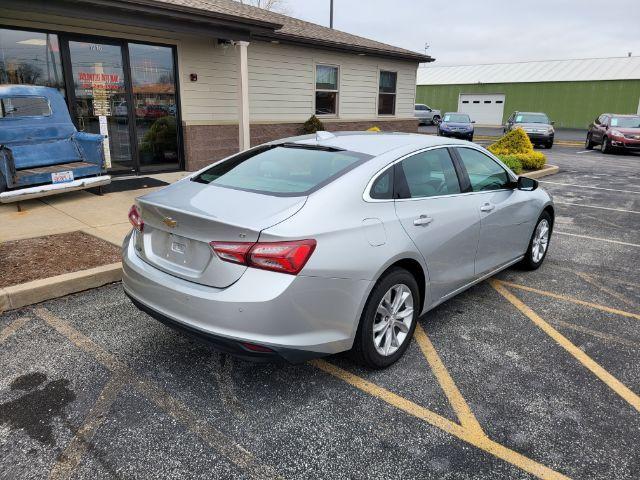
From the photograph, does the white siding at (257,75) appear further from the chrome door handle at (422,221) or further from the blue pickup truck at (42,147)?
the chrome door handle at (422,221)

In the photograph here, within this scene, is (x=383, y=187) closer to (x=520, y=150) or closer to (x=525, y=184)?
(x=525, y=184)

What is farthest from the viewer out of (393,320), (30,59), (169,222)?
(30,59)

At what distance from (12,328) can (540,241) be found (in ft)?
17.4

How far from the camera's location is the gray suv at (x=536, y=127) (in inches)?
864

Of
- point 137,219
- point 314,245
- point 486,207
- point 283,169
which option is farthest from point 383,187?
point 137,219

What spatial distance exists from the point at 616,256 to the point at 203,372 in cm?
552

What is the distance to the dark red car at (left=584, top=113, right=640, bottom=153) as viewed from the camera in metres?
19.5

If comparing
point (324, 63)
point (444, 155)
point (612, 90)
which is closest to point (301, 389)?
point (444, 155)

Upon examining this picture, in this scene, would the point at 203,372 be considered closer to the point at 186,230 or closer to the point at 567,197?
the point at 186,230

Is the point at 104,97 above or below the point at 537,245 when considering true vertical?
above

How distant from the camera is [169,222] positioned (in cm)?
299

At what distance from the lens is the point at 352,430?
2744 mm

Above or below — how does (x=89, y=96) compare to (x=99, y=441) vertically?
above

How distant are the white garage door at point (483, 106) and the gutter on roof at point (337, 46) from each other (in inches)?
1051
